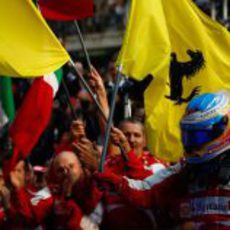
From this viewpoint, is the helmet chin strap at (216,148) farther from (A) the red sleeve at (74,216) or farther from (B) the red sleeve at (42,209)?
(B) the red sleeve at (42,209)

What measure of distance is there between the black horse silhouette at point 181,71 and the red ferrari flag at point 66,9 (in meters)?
0.73

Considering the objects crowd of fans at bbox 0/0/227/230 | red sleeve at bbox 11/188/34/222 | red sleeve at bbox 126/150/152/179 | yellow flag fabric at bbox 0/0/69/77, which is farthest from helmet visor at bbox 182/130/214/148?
red sleeve at bbox 11/188/34/222

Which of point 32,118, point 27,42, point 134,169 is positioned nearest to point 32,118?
point 32,118

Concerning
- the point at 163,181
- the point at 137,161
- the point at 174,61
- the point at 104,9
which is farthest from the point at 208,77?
the point at 104,9

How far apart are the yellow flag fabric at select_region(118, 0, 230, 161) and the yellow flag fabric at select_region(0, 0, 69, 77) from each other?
631mm

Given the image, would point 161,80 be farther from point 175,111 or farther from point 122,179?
point 122,179

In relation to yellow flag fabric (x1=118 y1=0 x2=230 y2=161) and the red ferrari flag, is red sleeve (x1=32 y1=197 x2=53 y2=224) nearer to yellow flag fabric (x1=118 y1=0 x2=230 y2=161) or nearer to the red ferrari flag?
yellow flag fabric (x1=118 y1=0 x2=230 y2=161)

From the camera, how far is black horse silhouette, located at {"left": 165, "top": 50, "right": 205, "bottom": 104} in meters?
7.80

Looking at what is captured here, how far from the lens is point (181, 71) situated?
25.7 ft

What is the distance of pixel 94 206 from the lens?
7.41 meters

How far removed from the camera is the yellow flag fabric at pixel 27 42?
7211 millimetres

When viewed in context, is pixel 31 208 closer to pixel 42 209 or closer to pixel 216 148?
pixel 42 209

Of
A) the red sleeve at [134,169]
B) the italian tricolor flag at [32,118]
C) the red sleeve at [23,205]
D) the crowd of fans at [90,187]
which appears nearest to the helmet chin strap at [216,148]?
the crowd of fans at [90,187]

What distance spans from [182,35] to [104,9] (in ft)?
83.8
